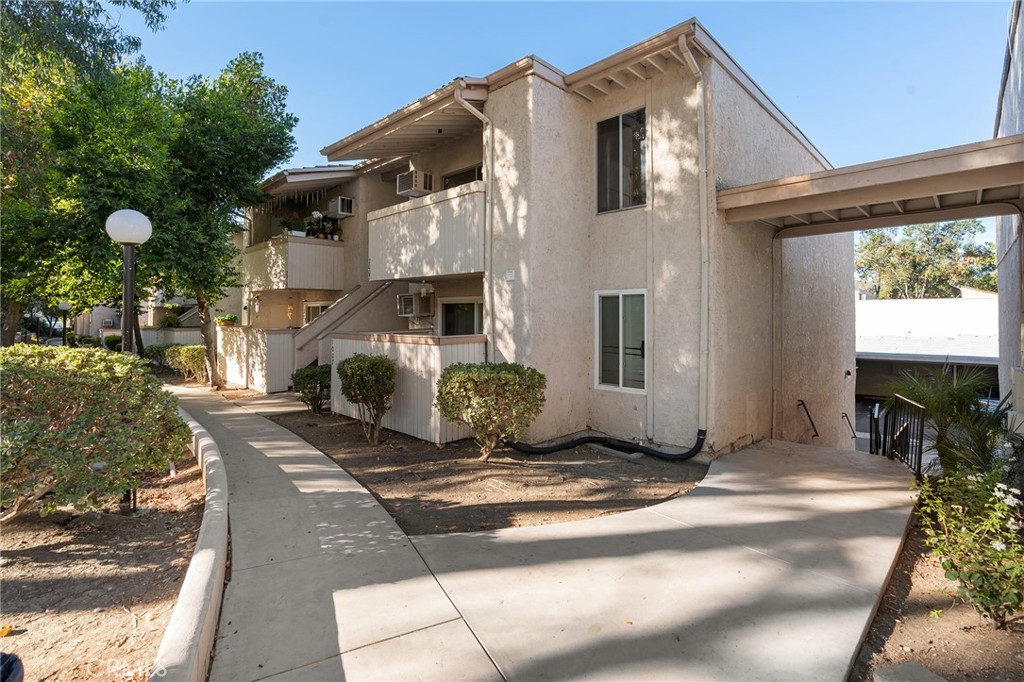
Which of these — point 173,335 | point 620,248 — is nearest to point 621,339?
point 620,248

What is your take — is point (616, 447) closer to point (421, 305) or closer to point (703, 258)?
point (703, 258)

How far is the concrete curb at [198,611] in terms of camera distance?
7.94 ft

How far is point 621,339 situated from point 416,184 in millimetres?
6042

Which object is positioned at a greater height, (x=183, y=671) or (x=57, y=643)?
(x=183, y=671)

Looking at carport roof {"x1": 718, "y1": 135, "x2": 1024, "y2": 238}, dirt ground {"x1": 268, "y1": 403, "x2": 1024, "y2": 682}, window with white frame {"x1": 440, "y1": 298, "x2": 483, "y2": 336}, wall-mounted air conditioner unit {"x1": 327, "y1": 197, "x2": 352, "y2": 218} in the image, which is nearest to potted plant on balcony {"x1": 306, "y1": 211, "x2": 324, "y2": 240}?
wall-mounted air conditioner unit {"x1": 327, "y1": 197, "x2": 352, "y2": 218}

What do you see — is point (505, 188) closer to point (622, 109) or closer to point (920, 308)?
point (622, 109)

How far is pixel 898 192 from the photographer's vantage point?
6.07 m

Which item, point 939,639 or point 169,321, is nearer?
point 939,639

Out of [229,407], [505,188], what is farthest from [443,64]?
[229,407]

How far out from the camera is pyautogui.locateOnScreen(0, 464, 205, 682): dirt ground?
2.79 metres

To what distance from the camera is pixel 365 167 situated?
13.9m

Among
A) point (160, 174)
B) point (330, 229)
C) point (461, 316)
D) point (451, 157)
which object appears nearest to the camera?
point (451, 157)

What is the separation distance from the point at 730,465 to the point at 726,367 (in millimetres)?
1507

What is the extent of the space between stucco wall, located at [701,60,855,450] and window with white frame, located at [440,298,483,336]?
5174 mm
